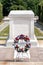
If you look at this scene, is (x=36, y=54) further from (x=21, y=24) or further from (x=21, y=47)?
(x=21, y=24)

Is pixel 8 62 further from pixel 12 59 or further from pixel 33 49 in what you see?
pixel 33 49

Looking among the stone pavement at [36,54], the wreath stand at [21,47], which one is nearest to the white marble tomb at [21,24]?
the stone pavement at [36,54]

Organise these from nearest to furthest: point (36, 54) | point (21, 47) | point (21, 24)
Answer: point (21, 47)
point (36, 54)
point (21, 24)

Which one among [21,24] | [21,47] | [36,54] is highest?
[21,47]

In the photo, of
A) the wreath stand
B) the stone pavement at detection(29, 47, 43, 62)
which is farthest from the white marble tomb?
the wreath stand

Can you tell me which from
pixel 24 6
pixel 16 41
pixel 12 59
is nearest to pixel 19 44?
pixel 16 41

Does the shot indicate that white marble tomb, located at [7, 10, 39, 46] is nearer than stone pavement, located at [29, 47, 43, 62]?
No

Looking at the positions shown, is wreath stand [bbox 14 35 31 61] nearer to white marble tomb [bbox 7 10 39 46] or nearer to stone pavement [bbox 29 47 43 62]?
stone pavement [bbox 29 47 43 62]

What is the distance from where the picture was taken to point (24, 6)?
41812 mm

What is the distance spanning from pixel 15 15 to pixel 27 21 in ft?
2.53

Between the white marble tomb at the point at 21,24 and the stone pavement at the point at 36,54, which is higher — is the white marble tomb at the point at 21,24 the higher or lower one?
the higher one

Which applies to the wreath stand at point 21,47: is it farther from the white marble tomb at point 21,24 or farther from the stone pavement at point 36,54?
the white marble tomb at point 21,24

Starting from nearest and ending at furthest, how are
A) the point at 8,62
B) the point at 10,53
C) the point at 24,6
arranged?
1. the point at 8,62
2. the point at 10,53
3. the point at 24,6

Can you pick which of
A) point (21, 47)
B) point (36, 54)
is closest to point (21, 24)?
point (36, 54)
